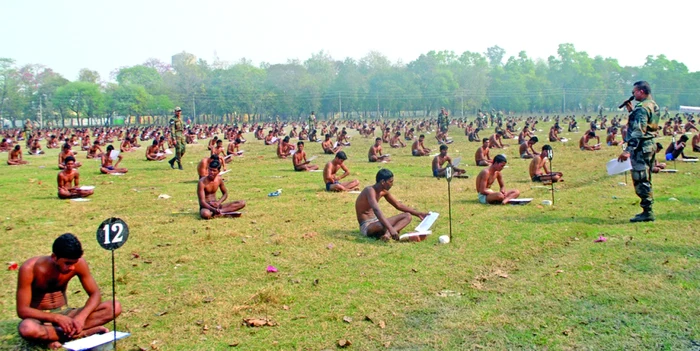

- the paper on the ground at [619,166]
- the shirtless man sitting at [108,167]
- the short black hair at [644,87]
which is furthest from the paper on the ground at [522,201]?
the shirtless man sitting at [108,167]

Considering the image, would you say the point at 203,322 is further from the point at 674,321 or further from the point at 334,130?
the point at 334,130

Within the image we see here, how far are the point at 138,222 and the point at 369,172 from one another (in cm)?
1174

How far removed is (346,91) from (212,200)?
104 meters

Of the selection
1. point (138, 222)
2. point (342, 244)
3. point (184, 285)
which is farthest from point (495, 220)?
point (138, 222)

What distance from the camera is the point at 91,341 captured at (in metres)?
5.87

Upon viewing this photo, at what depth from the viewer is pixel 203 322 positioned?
6.87 metres

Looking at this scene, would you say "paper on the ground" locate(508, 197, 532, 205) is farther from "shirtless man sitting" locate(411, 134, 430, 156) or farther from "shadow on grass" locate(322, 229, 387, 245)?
"shirtless man sitting" locate(411, 134, 430, 156)

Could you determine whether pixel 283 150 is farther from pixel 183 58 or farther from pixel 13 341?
pixel 183 58

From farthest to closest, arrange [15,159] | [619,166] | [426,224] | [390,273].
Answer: [15,159], [619,166], [426,224], [390,273]

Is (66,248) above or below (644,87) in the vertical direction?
below

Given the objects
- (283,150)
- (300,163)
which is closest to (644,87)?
(300,163)

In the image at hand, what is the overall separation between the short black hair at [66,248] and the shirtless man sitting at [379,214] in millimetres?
5509

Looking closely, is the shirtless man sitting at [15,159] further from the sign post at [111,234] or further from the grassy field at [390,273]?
the sign post at [111,234]

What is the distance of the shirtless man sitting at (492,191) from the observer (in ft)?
46.9
